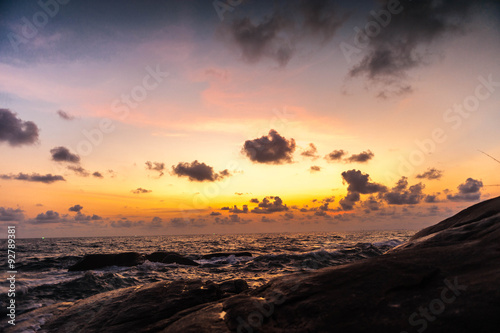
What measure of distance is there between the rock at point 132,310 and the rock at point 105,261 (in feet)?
56.8

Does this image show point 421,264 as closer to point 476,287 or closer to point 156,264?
point 476,287

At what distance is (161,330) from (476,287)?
6.25 meters

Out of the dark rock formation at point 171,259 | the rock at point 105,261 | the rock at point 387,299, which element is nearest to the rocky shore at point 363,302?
the rock at point 387,299

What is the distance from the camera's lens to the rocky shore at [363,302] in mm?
4363

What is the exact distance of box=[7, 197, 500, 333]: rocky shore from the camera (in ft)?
14.3

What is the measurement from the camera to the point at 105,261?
26547 millimetres

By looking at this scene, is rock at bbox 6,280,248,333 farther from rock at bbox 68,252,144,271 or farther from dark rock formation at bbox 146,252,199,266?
dark rock formation at bbox 146,252,199,266

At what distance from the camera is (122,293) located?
9117mm

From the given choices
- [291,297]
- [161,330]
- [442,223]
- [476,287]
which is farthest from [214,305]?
[442,223]

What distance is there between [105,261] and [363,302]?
2756cm

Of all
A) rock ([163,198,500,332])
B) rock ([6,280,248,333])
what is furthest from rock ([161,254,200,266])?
rock ([163,198,500,332])

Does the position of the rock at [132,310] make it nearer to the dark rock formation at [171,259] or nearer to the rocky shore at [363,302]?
the rocky shore at [363,302]

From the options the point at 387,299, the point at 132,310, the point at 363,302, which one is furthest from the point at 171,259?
the point at 387,299

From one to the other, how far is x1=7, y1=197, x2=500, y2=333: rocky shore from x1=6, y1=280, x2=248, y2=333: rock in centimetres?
3
